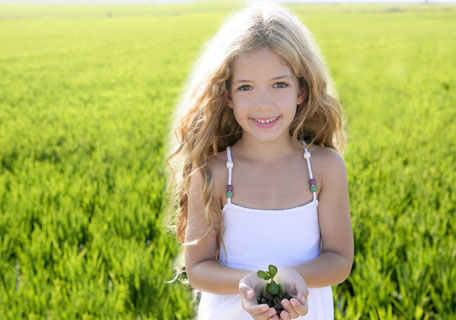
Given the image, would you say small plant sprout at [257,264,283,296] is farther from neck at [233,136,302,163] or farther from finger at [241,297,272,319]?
neck at [233,136,302,163]

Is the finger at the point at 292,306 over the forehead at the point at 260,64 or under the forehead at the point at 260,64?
under

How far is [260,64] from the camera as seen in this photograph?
1.29 m

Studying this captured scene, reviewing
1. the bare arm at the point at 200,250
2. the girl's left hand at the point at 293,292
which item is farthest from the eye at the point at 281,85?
the girl's left hand at the point at 293,292

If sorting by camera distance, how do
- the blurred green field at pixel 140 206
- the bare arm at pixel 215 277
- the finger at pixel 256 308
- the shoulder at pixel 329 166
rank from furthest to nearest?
the blurred green field at pixel 140 206 < the shoulder at pixel 329 166 < the bare arm at pixel 215 277 < the finger at pixel 256 308

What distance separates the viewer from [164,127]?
18.5ft

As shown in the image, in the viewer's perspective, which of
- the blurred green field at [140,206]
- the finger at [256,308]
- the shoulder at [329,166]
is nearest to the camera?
the finger at [256,308]

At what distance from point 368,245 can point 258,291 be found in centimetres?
160

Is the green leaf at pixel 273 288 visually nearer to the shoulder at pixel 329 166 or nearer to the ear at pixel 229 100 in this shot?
the shoulder at pixel 329 166

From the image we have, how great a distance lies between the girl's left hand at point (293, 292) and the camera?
104 cm

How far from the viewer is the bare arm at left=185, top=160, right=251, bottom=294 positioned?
1294 millimetres

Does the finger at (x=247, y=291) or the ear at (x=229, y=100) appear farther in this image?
the ear at (x=229, y=100)

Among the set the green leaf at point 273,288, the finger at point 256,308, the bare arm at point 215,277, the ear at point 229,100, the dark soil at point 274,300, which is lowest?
the bare arm at point 215,277

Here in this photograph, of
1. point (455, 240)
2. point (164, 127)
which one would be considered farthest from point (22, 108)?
point (455, 240)

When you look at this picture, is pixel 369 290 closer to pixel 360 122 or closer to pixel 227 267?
pixel 227 267
